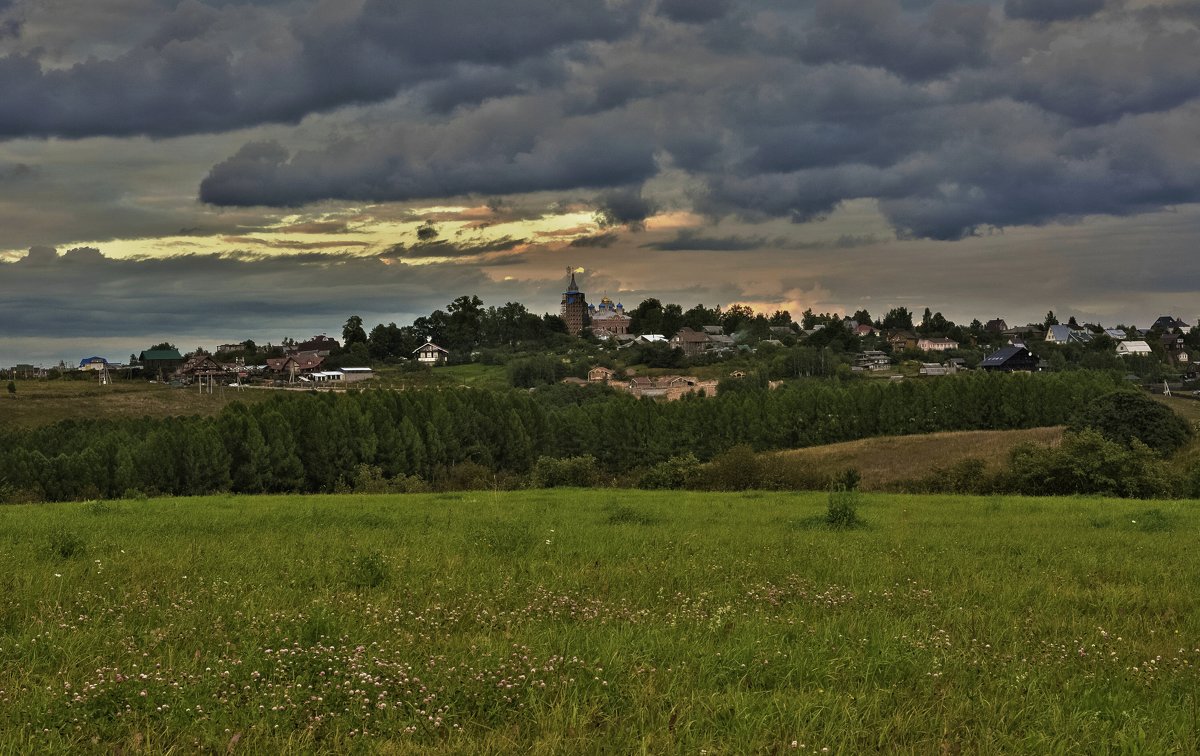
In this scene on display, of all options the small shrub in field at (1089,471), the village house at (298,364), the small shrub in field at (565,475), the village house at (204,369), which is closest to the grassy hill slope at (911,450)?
the small shrub in field at (565,475)

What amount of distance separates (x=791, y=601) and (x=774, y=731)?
4.23m

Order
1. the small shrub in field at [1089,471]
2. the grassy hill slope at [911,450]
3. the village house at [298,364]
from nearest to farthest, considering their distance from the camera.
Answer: the small shrub in field at [1089,471] < the grassy hill slope at [911,450] < the village house at [298,364]

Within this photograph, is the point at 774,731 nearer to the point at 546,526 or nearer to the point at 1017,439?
the point at 546,526

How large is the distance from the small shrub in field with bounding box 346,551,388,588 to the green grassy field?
1.7 inches

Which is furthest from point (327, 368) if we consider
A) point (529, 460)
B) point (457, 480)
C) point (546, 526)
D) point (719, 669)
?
point (719, 669)

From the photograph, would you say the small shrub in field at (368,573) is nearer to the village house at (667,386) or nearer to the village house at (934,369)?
the village house at (667,386)

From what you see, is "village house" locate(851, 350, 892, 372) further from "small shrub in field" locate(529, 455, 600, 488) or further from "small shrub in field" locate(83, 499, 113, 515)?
"small shrub in field" locate(83, 499, 113, 515)

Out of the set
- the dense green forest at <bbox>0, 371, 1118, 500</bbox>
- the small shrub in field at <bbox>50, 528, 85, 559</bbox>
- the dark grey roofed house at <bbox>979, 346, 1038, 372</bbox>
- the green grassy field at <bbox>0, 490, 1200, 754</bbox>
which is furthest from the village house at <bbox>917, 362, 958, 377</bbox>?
the small shrub in field at <bbox>50, 528, 85, 559</bbox>

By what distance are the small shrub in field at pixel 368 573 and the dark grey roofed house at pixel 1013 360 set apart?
16087 cm

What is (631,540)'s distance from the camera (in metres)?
16.6

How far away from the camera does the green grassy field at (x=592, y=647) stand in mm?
6230

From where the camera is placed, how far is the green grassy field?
6.23 metres

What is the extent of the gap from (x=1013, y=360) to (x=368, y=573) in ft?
543

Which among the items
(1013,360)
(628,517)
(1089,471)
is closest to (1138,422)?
(1089,471)
